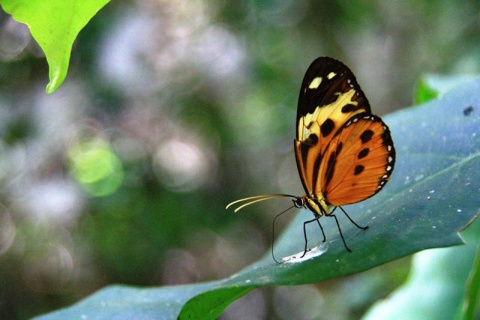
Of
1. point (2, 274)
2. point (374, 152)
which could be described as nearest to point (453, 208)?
point (374, 152)

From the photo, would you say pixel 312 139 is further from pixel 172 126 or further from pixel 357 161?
pixel 172 126

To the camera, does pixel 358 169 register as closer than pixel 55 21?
No

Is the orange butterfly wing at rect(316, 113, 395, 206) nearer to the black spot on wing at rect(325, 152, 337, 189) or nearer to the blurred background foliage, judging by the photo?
the black spot on wing at rect(325, 152, 337, 189)

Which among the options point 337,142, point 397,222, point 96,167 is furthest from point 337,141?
point 96,167

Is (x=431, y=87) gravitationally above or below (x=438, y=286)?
above

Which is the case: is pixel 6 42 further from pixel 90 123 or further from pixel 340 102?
pixel 340 102

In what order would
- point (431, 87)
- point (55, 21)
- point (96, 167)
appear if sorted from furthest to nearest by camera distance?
point (96, 167)
point (431, 87)
point (55, 21)

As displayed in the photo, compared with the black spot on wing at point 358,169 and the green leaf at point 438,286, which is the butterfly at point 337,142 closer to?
the black spot on wing at point 358,169

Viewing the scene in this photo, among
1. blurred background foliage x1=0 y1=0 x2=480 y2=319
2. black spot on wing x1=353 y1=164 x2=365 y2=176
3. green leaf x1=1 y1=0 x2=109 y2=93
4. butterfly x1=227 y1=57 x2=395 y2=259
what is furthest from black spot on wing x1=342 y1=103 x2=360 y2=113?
blurred background foliage x1=0 y1=0 x2=480 y2=319
